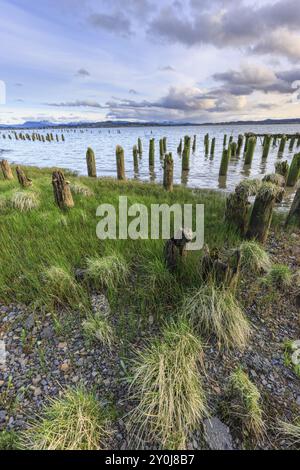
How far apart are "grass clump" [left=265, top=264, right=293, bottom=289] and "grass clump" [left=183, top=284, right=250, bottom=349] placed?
1183mm

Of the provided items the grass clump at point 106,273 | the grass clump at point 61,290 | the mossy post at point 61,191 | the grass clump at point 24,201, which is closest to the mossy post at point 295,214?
the grass clump at point 106,273

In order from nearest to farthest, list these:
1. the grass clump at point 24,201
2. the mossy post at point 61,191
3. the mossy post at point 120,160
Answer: the mossy post at point 61,191, the grass clump at point 24,201, the mossy post at point 120,160

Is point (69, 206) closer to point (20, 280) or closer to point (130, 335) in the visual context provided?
point (20, 280)

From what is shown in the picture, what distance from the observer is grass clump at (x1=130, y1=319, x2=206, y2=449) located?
212cm

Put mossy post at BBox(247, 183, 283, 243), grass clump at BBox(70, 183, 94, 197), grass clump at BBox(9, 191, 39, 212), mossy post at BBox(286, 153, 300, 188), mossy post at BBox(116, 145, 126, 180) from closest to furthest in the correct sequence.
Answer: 1. mossy post at BBox(247, 183, 283, 243)
2. grass clump at BBox(9, 191, 39, 212)
3. grass clump at BBox(70, 183, 94, 197)
4. mossy post at BBox(286, 153, 300, 188)
5. mossy post at BBox(116, 145, 126, 180)

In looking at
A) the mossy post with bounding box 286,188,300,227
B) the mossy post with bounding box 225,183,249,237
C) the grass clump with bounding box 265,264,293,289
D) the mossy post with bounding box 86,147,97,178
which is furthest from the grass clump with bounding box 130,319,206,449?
the mossy post with bounding box 86,147,97,178

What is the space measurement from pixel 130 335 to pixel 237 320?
4.70 ft

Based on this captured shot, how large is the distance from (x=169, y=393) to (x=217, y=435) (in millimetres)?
526

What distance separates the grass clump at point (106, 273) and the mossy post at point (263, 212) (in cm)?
322

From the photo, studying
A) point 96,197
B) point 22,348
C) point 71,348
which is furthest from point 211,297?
point 96,197

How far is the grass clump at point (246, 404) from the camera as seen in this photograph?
214cm

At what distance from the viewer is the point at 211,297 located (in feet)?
10.6

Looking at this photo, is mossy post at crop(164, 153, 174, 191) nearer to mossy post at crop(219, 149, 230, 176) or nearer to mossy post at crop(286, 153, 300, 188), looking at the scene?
mossy post at crop(219, 149, 230, 176)

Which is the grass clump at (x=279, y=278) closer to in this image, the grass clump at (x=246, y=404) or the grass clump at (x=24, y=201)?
the grass clump at (x=246, y=404)
